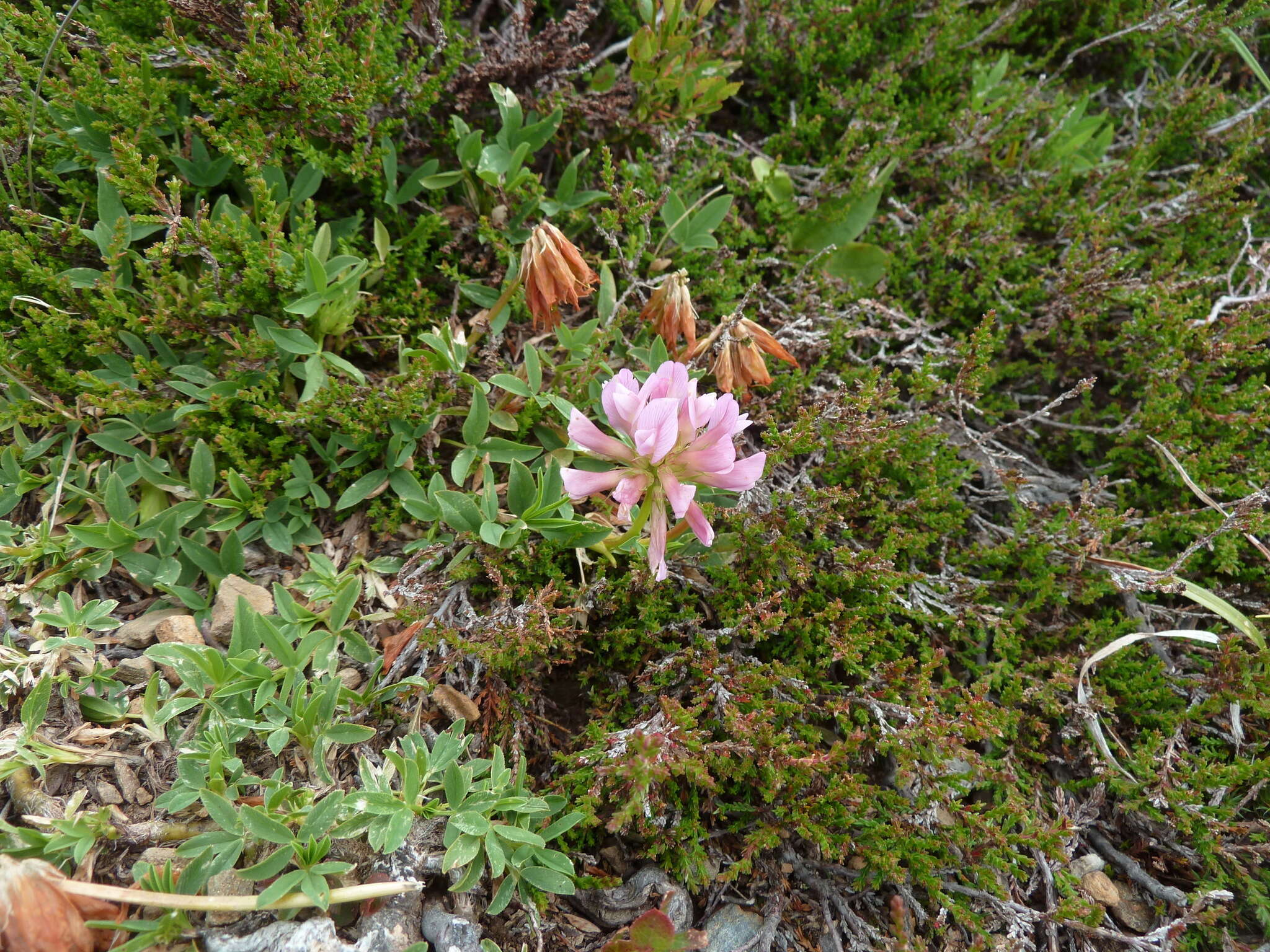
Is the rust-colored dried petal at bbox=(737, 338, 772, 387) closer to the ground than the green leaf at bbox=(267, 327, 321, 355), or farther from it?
farther from it

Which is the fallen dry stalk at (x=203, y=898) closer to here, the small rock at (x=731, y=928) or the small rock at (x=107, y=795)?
the small rock at (x=107, y=795)

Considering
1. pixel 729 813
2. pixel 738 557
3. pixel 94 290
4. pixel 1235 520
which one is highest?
pixel 94 290

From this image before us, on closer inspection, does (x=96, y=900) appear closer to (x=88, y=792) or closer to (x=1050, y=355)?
(x=88, y=792)

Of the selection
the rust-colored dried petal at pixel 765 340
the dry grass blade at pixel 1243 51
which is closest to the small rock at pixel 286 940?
the rust-colored dried petal at pixel 765 340

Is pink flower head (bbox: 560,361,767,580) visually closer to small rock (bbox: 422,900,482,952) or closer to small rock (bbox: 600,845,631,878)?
small rock (bbox: 600,845,631,878)

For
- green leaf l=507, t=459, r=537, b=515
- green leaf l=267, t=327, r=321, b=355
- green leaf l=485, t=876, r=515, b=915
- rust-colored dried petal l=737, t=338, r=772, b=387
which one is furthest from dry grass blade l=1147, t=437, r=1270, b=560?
green leaf l=267, t=327, r=321, b=355

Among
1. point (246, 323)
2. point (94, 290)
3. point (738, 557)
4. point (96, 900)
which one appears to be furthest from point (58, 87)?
point (738, 557)
